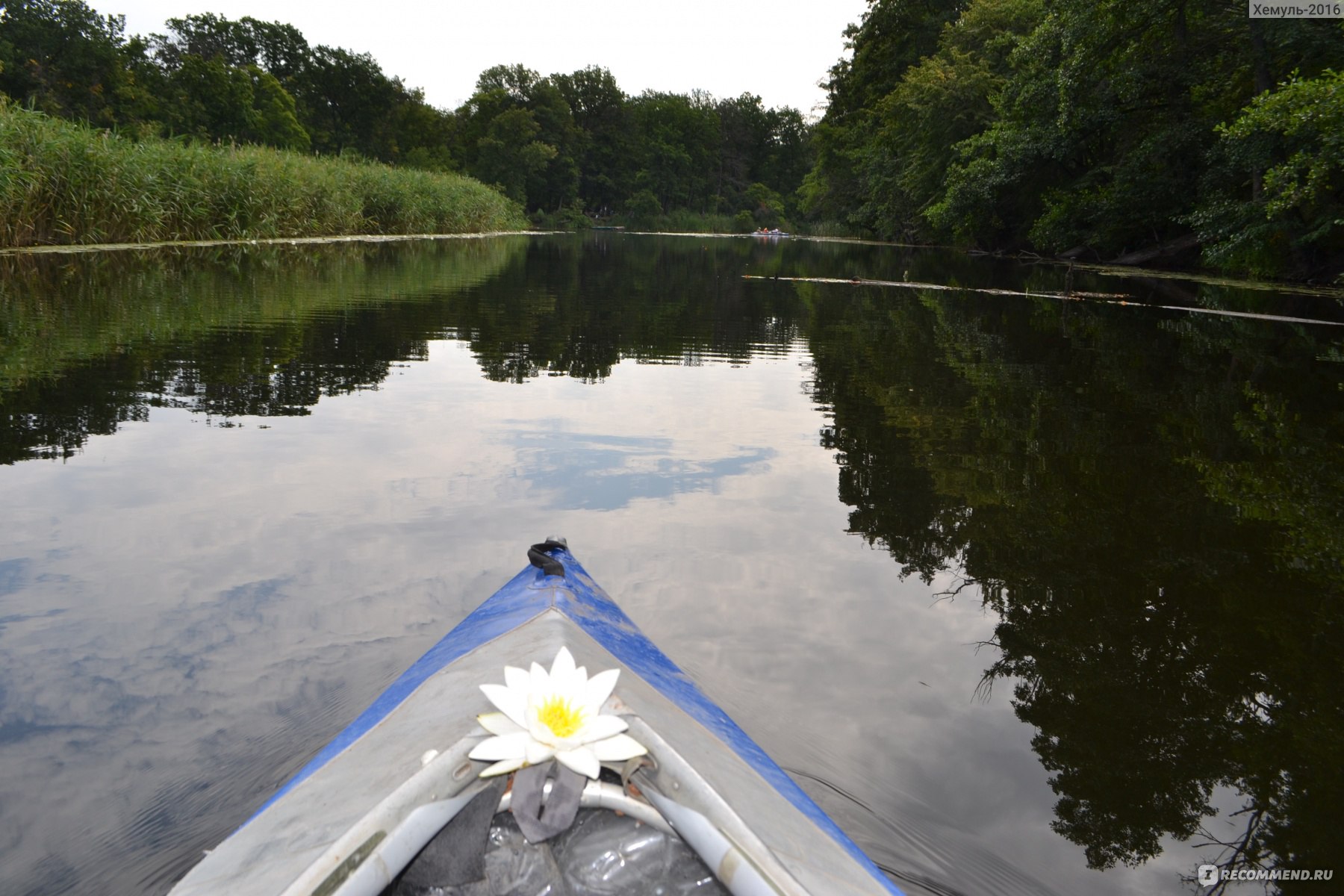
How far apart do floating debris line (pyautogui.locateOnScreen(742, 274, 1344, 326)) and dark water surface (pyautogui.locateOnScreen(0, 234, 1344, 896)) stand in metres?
4.51

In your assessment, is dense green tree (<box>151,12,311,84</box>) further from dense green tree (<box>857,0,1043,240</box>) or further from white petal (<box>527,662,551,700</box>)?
white petal (<box>527,662,551,700</box>)

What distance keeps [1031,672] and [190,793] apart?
2.76 m

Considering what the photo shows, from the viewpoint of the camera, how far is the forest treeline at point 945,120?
18141mm

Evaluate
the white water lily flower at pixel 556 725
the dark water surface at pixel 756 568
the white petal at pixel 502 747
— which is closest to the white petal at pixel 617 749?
the white water lily flower at pixel 556 725

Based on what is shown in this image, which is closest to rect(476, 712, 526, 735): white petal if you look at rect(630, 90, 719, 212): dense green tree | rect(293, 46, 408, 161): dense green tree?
rect(293, 46, 408, 161): dense green tree

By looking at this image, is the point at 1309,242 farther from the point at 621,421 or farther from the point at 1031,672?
the point at 1031,672

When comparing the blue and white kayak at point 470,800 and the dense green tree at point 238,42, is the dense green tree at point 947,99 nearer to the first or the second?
the blue and white kayak at point 470,800

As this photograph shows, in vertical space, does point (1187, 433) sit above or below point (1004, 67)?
below

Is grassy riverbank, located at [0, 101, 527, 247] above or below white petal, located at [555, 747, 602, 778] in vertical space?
above

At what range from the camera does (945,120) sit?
33.4 meters

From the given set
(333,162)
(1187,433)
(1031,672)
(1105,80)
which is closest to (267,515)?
(1031,672)

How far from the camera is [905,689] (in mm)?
3195

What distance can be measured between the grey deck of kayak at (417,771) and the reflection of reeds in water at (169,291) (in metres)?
6.27

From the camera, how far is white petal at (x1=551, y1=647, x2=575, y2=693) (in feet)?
5.08
